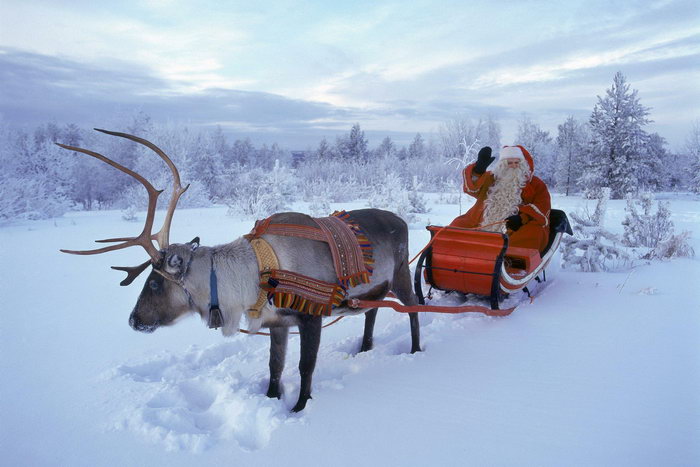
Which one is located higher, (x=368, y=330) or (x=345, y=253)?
(x=345, y=253)

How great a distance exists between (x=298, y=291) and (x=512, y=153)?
3.97 metres

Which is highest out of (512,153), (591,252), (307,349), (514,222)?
(512,153)

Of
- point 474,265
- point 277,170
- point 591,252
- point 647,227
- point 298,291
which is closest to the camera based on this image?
point 298,291

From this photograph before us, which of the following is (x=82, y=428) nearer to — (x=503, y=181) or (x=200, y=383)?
(x=200, y=383)

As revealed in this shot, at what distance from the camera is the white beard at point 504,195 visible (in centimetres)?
559

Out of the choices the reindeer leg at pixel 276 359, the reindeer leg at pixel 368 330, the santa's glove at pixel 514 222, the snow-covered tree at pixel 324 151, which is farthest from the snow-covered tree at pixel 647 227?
the snow-covered tree at pixel 324 151

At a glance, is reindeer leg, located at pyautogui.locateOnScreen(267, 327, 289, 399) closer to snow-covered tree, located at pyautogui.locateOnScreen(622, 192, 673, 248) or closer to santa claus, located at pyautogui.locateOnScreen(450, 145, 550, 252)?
santa claus, located at pyautogui.locateOnScreen(450, 145, 550, 252)

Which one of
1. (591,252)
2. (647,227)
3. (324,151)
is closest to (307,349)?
(591,252)

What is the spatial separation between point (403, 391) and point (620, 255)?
542cm

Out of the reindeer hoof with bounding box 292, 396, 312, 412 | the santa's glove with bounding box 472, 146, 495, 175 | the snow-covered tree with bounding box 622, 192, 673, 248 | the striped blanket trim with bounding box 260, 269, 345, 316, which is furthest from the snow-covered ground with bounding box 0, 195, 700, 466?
the snow-covered tree with bounding box 622, 192, 673, 248

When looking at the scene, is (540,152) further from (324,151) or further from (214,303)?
(214,303)

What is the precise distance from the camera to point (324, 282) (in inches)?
122

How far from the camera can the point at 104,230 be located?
466 inches

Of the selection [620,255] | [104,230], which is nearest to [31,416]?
[620,255]
